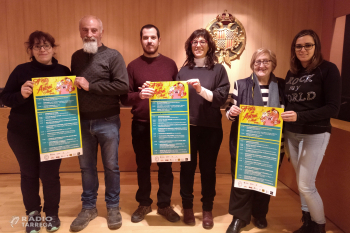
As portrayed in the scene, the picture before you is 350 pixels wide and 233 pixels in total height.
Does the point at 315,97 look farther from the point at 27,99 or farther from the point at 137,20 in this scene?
the point at 137,20

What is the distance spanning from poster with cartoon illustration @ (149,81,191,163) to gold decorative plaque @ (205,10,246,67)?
2160 millimetres

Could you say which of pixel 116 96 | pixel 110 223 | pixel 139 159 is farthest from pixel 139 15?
pixel 110 223

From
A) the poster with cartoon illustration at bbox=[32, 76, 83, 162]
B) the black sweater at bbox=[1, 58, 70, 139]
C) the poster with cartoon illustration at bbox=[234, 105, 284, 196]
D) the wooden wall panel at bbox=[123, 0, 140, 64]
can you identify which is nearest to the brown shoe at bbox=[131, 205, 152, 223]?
the poster with cartoon illustration at bbox=[32, 76, 83, 162]

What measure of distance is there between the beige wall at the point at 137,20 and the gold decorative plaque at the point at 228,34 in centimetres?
9

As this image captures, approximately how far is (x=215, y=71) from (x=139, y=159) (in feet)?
3.37

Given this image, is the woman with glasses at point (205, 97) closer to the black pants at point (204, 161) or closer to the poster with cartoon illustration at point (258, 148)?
the black pants at point (204, 161)

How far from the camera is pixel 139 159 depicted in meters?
2.20

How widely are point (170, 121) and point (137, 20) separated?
2365mm

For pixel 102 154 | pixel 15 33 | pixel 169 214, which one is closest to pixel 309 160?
pixel 169 214

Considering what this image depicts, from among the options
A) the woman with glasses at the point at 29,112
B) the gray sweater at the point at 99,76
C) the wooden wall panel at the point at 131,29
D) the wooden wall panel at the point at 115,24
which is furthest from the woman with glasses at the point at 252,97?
the wooden wall panel at the point at 115,24

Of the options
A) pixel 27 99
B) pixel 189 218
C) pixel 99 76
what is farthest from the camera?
pixel 189 218

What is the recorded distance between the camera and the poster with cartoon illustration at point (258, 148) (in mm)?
1755

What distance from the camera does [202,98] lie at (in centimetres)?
197

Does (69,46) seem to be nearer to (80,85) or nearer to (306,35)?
(80,85)
